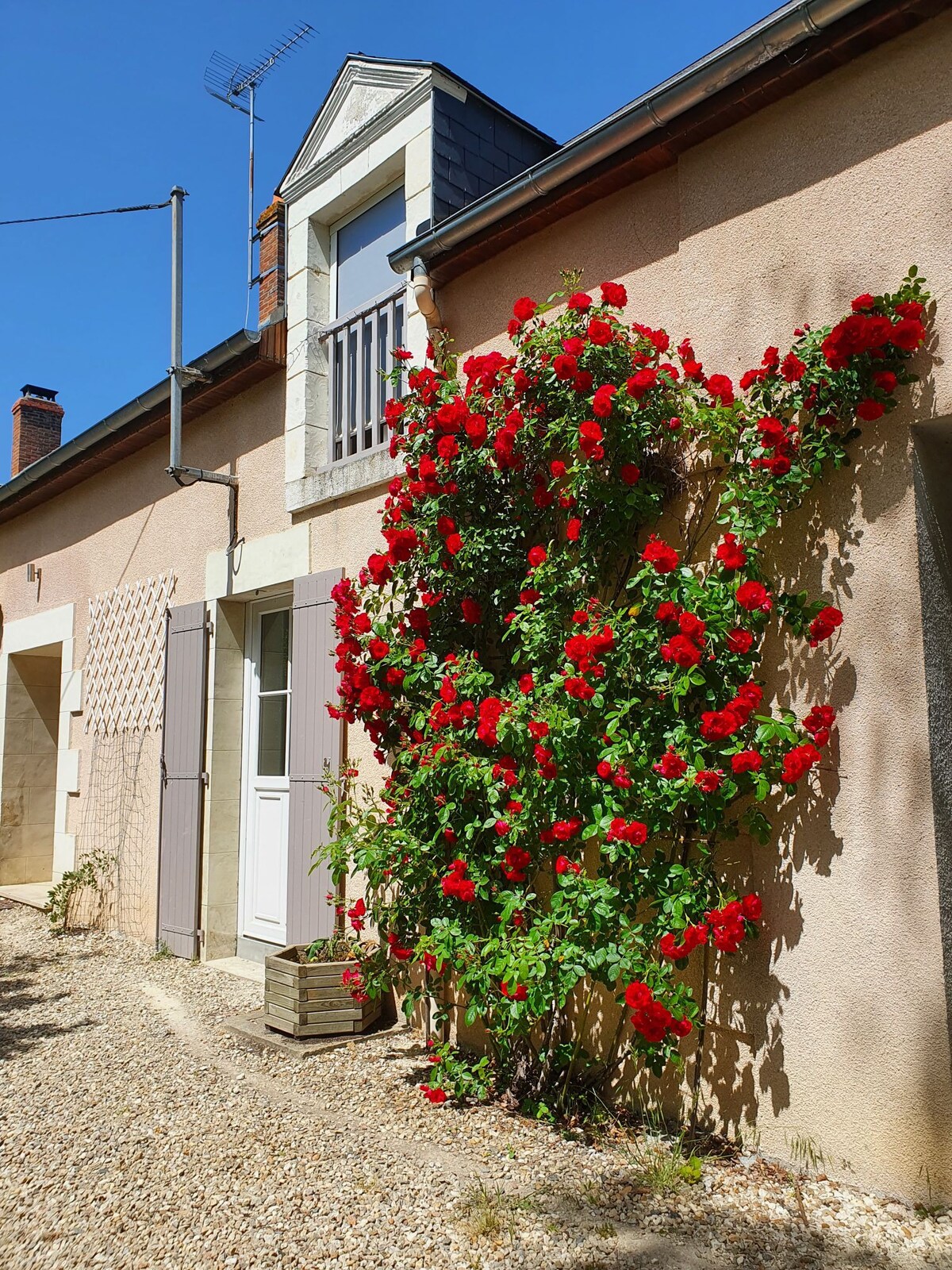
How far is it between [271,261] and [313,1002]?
16.2 feet

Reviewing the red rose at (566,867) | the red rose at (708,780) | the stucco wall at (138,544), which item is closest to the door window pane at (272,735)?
the stucco wall at (138,544)

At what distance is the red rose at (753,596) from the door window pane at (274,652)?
370 cm

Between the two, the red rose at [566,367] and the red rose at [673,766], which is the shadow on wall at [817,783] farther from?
the red rose at [566,367]

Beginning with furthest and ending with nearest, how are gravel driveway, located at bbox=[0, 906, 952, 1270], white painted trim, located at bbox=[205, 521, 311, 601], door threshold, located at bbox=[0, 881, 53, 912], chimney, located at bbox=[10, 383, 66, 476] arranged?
chimney, located at bbox=[10, 383, 66, 476] < door threshold, located at bbox=[0, 881, 53, 912] < white painted trim, located at bbox=[205, 521, 311, 601] < gravel driveway, located at bbox=[0, 906, 952, 1270]

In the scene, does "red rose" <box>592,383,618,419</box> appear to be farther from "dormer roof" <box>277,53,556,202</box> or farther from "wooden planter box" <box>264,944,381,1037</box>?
"wooden planter box" <box>264,944,381,1037</box>

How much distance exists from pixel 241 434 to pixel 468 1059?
4.18 m

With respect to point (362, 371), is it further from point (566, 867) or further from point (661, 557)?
point (566, 867)

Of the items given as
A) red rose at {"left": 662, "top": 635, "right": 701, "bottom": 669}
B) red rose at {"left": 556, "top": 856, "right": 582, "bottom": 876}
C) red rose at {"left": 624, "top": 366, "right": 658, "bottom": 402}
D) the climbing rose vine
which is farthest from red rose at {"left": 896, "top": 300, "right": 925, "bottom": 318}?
red rose at {"left": 556, "top": 856, "right": 582, "bottom": 876}

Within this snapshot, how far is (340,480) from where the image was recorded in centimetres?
527

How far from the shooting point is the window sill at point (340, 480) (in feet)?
16.3

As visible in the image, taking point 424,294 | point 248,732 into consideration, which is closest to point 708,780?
point 424,294

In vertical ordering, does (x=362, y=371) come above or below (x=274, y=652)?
above

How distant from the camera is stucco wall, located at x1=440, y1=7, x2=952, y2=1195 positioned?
2789mm

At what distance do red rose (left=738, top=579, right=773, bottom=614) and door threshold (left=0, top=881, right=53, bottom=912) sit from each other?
7031mm
